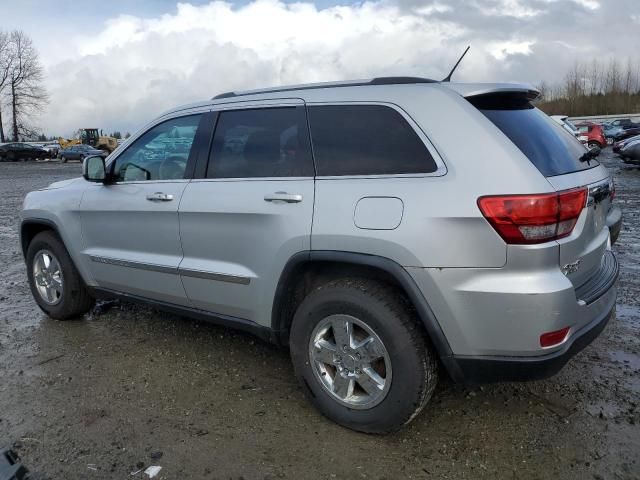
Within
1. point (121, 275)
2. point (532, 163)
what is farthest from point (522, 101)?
point (121, 275)

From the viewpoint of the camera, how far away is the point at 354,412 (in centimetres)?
301

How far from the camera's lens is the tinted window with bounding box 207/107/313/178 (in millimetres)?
3277

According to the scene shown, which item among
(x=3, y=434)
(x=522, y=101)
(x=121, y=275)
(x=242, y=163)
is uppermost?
(x=522, y=101)

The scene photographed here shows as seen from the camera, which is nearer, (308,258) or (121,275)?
(308,258)

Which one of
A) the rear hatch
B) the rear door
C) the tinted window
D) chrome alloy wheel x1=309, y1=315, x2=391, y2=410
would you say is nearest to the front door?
the rear door

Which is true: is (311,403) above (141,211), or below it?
below

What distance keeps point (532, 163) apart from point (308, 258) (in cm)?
122

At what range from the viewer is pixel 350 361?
2.99 metres

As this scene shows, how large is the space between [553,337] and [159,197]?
2.63 metres

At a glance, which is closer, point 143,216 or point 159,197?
point 159,197

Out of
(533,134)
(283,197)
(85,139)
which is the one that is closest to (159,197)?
(283,197)

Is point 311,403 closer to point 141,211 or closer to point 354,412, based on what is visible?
point 354,412

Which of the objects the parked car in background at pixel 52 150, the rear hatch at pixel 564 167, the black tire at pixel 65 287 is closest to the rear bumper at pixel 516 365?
the rear hatch at pixel 564 167

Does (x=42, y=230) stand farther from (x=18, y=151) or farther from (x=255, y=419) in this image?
(x=18, y=151)
